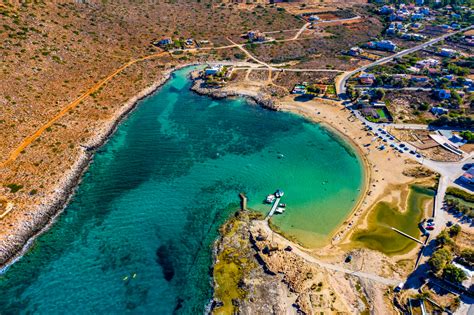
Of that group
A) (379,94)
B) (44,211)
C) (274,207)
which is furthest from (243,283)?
(379,94)

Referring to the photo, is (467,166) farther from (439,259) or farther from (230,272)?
(230,272)

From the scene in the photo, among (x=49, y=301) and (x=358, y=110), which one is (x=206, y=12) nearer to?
(x=358, y=110)

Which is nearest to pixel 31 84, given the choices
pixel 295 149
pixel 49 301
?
pixel 49 301

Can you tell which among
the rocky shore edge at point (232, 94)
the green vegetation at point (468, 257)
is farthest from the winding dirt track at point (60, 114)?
the green vegetation at point (468, 257)

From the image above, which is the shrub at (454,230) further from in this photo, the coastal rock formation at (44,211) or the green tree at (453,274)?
the coastal rock formation at (44,211)

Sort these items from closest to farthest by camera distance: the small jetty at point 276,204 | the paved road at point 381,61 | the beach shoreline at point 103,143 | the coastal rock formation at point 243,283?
the coastal rock formation at point 243,283 < the beach shoreline at point 103,143 < the small jetty at point 276,204 < the paved road at point 381,61

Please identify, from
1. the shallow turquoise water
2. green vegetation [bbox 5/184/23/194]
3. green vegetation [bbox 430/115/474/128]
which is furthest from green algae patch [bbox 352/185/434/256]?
green vegetation [bbox 5/184/23/194]
